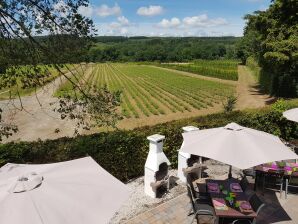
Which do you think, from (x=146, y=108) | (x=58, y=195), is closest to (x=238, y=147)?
(x=58, y=195)

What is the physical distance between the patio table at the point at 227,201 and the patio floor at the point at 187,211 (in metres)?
1.07

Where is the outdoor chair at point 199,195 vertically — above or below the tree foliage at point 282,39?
below

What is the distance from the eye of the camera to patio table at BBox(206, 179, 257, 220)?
6957mm

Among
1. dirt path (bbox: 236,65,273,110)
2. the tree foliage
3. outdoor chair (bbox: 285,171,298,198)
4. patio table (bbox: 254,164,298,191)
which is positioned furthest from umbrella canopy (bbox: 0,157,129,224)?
dirt path (bbox: 236,65,273,110)

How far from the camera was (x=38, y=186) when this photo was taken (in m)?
4.70

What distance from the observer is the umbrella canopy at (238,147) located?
6855 millimetres

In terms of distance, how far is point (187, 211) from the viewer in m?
8.55

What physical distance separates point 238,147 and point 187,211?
104 inches

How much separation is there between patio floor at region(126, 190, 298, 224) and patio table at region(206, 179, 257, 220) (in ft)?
3.53

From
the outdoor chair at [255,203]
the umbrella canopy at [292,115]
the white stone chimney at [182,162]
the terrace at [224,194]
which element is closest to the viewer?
the outdoor chair at [255,203]

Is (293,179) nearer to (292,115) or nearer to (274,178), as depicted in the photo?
(274,178)

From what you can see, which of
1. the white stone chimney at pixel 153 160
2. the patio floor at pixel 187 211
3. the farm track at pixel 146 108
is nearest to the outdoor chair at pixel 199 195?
the patio floor at pixel 187 211

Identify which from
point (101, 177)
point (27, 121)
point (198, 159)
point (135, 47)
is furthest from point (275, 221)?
point (135, 47)

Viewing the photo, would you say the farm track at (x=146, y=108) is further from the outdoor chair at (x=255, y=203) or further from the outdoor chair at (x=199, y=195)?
the outdoor chair at (x=255, y=203)
